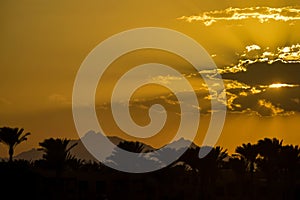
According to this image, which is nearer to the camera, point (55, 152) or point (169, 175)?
point (55, 152)

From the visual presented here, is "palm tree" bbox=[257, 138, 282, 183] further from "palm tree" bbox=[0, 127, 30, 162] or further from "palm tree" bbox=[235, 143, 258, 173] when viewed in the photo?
"palm tree" bbox=[0, 127, 30, 162]

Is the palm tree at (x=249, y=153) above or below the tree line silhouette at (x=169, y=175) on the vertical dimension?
above

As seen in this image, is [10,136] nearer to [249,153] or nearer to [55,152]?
[55,152]

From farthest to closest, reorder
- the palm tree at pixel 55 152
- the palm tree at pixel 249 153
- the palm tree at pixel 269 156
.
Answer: the palm tree at pixel 249 153 < the palm tree at pixel 269 156 < the palm tree at pixel 55 152

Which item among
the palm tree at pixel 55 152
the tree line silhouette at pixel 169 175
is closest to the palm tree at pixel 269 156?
the tree line silhouette at pixel 169 175

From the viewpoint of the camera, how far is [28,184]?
60531 mm

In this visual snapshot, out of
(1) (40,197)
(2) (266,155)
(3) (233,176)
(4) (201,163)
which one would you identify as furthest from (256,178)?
(1) (40,197)

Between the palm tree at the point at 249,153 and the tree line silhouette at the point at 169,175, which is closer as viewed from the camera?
the tree line silhouette at the point at 169,175

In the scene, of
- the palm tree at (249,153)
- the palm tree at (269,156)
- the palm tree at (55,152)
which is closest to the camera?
the palm tree at (55,152)

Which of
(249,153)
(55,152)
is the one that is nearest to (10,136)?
(55,152)

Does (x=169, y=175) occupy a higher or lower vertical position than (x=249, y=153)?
lower

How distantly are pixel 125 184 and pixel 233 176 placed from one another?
65.9ft

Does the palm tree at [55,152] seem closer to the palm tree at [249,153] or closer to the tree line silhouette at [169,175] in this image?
the tree line silhouette at [169,175]

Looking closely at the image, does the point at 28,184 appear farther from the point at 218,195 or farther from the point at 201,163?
the point at 218,195
